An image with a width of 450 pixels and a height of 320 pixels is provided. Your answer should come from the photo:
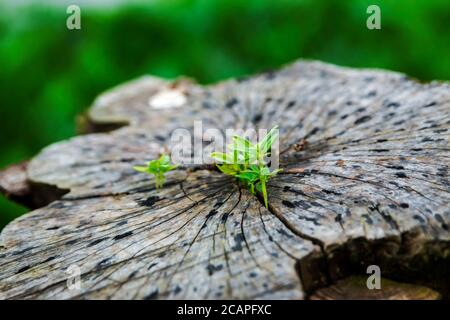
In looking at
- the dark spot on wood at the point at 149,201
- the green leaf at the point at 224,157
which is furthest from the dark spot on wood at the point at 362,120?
the dark spot on wood at the point at 149,201

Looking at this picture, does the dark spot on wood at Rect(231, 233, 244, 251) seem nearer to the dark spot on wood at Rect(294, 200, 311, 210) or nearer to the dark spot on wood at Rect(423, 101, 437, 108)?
the dark spot on wood at Rect(294, 200, 311, 210)

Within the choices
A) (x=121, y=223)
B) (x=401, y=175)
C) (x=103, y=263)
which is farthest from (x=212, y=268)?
(x=401, y=175)

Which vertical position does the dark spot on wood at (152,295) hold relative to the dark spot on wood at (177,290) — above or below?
below

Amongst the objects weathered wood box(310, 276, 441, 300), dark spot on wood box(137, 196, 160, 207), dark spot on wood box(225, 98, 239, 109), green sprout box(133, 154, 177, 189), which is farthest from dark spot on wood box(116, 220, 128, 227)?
dark spot on wood box(225, 98, 239, 109)

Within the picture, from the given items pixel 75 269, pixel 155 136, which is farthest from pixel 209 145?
pixel 75 269

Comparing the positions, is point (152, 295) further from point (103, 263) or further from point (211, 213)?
point (211, 213)

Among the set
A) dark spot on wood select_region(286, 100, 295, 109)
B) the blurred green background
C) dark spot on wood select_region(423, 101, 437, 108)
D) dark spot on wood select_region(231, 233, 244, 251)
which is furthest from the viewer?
the blurred green background

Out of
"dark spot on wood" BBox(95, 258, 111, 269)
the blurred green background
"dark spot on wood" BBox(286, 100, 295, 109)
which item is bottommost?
"dark spot on wood" BBox(95, 258, 111, 269)

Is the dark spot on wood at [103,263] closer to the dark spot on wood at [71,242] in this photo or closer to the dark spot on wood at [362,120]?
the dark spot on wood at [71,242]
